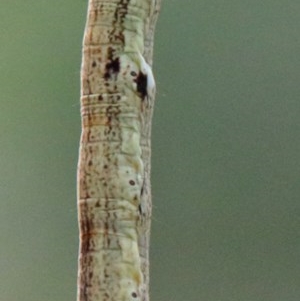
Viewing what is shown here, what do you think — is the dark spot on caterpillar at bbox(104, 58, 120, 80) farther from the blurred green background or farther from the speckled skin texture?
the blurred green background

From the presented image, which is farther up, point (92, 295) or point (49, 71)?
point (49, 71)

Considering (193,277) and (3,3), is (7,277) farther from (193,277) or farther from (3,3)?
(3,3)

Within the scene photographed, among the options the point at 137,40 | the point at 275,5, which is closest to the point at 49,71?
the point at 275,5

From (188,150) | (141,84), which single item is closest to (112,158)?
(141,84)

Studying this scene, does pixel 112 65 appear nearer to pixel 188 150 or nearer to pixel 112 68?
pixel 112 68

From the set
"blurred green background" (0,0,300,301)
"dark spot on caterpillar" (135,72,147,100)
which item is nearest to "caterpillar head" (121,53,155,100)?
"dark spot on caterpillar" (135,72,147,100)

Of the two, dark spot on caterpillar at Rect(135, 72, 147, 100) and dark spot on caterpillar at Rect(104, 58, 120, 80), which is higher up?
dark spot on caterpillar at Rect(104, 58, 120, 80)
